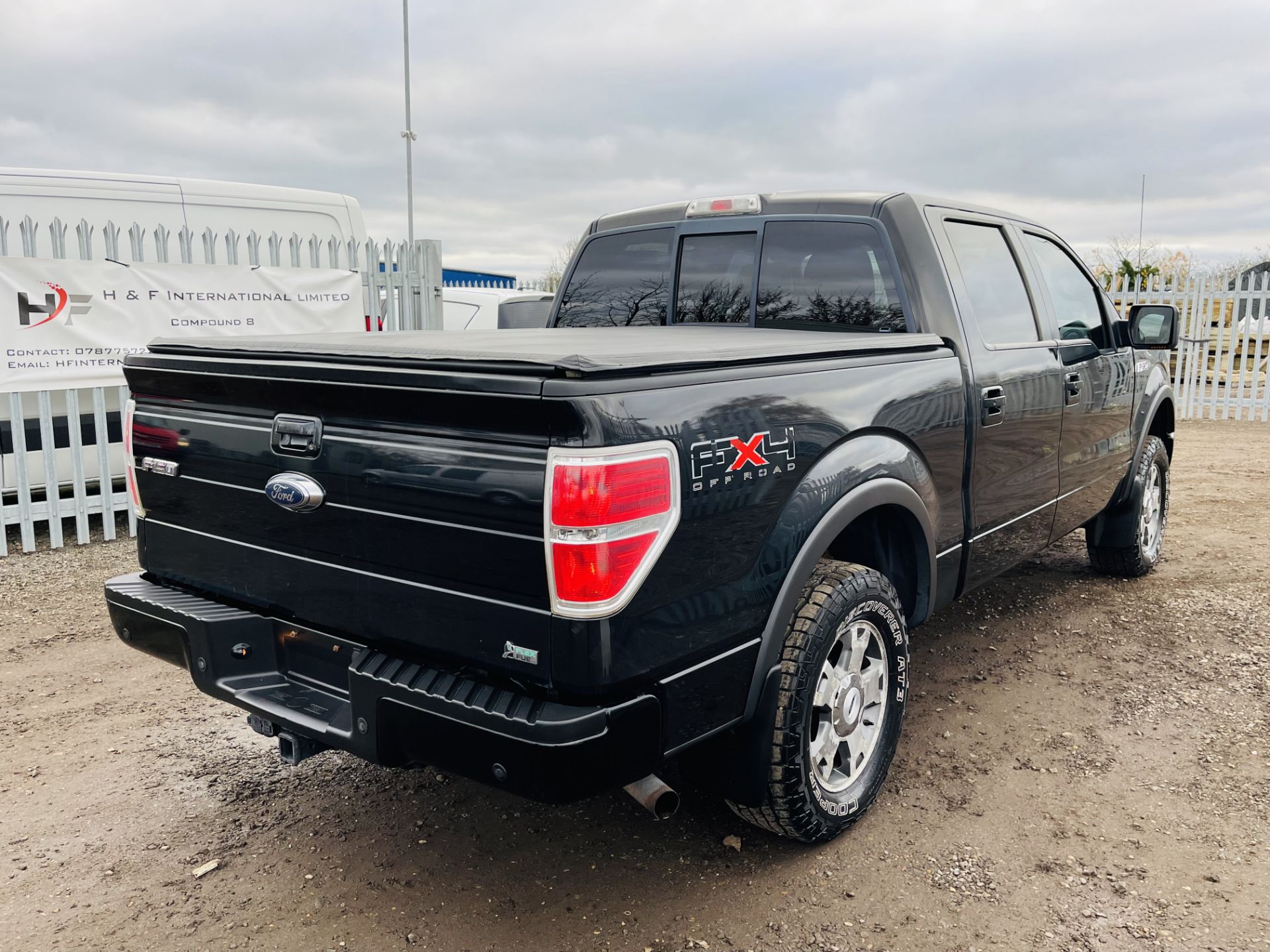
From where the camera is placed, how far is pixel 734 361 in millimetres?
2480

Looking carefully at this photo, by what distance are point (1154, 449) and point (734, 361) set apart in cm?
412

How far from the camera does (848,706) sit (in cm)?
296

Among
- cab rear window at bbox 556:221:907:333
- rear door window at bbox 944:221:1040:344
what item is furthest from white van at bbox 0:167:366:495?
rear door window at bbox 944:221:1040:344

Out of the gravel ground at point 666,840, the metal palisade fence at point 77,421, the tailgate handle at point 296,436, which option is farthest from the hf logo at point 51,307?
the tailgate handle at point 296,436

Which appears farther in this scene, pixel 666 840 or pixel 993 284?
pixel 993 284

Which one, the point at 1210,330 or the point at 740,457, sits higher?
the point at 1210,330

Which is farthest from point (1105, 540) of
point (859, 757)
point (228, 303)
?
point (228, 303)

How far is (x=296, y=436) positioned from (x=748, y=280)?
2.06 metres

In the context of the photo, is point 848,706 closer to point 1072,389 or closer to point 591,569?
point 591,569

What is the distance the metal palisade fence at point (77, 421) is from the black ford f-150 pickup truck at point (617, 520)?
13.6 feet

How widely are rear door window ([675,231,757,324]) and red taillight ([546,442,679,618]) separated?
77.0 inches

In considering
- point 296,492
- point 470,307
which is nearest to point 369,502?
point 296,492

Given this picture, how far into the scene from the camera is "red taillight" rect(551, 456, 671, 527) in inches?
81.0

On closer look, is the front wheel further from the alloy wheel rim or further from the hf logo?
the hf logo
